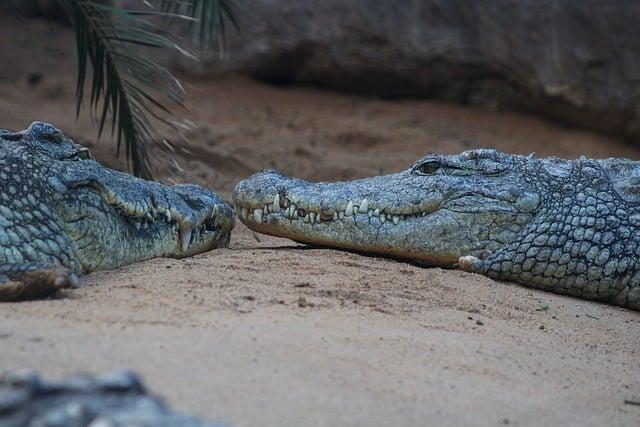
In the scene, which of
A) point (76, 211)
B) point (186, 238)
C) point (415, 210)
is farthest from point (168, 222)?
point (415, 210)

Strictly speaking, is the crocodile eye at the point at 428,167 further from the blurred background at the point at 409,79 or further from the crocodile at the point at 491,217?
the blurred background at the point at 409,79

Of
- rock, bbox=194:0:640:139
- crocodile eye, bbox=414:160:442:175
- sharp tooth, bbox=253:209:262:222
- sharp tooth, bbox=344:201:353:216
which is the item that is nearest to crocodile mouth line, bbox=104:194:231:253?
sharp tooth, bbox=253:209:262:222

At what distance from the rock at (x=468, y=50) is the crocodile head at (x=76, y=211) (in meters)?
5.17

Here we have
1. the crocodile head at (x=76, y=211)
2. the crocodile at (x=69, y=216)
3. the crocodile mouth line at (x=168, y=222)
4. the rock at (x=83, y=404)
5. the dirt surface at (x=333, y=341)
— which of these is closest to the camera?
the rock at (x=83, y=404)

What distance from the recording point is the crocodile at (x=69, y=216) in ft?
13.8

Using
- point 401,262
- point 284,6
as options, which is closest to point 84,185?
point 401,262

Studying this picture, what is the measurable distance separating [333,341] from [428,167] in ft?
7.80

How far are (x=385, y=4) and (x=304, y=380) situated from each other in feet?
24.2

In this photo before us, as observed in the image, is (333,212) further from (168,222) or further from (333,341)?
(333,341)

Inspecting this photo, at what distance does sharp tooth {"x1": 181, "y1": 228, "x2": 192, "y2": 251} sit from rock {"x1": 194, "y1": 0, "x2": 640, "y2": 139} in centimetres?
510

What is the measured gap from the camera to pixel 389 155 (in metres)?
9.52

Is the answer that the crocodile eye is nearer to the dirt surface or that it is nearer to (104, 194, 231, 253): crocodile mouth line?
the dirt surface

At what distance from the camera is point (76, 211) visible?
4.56 meters

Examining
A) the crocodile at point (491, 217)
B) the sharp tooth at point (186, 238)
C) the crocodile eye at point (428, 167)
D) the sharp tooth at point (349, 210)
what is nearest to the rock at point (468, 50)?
the crocodile at point (491, 217)
